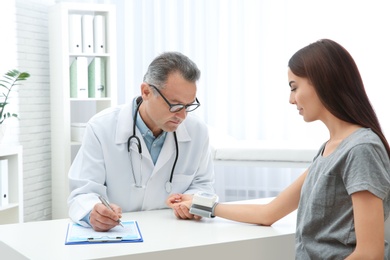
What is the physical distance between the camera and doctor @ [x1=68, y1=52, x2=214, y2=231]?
7.52 ft

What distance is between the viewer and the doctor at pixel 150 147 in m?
2.29

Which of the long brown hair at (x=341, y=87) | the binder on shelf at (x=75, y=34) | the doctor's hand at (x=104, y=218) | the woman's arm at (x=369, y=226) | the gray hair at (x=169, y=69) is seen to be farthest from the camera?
the binder on shelf at (x=75, y=34)

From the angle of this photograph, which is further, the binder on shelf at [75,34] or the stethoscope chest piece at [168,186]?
the binder on shelf at [75,34]

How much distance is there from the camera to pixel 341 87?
1690 millimetres

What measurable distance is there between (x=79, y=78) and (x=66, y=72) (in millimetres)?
112

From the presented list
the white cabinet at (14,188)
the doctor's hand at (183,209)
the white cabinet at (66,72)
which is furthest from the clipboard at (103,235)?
the white cabinet at (66,72)

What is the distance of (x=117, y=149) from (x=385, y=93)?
3.26 meters

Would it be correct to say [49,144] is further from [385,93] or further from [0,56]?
[385,93]

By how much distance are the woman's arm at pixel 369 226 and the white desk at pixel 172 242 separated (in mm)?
407

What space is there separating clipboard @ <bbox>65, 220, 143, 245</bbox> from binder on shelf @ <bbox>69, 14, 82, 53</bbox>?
9.88 feet

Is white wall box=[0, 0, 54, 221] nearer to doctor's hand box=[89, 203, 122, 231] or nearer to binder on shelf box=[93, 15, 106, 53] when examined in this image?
binder on shelf box=[93, 15, 106, 53]

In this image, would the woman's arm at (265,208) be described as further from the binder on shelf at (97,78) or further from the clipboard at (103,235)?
the binder on shelf at (97,78)

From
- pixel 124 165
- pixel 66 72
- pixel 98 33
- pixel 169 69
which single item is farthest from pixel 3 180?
pixel 169 69

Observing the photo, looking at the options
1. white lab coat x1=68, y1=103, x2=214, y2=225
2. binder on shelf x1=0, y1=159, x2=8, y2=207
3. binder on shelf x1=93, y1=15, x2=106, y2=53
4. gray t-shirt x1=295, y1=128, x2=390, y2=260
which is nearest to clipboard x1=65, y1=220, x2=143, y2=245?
white lab coat x1=68, y1=103, x2=214, y2=225
